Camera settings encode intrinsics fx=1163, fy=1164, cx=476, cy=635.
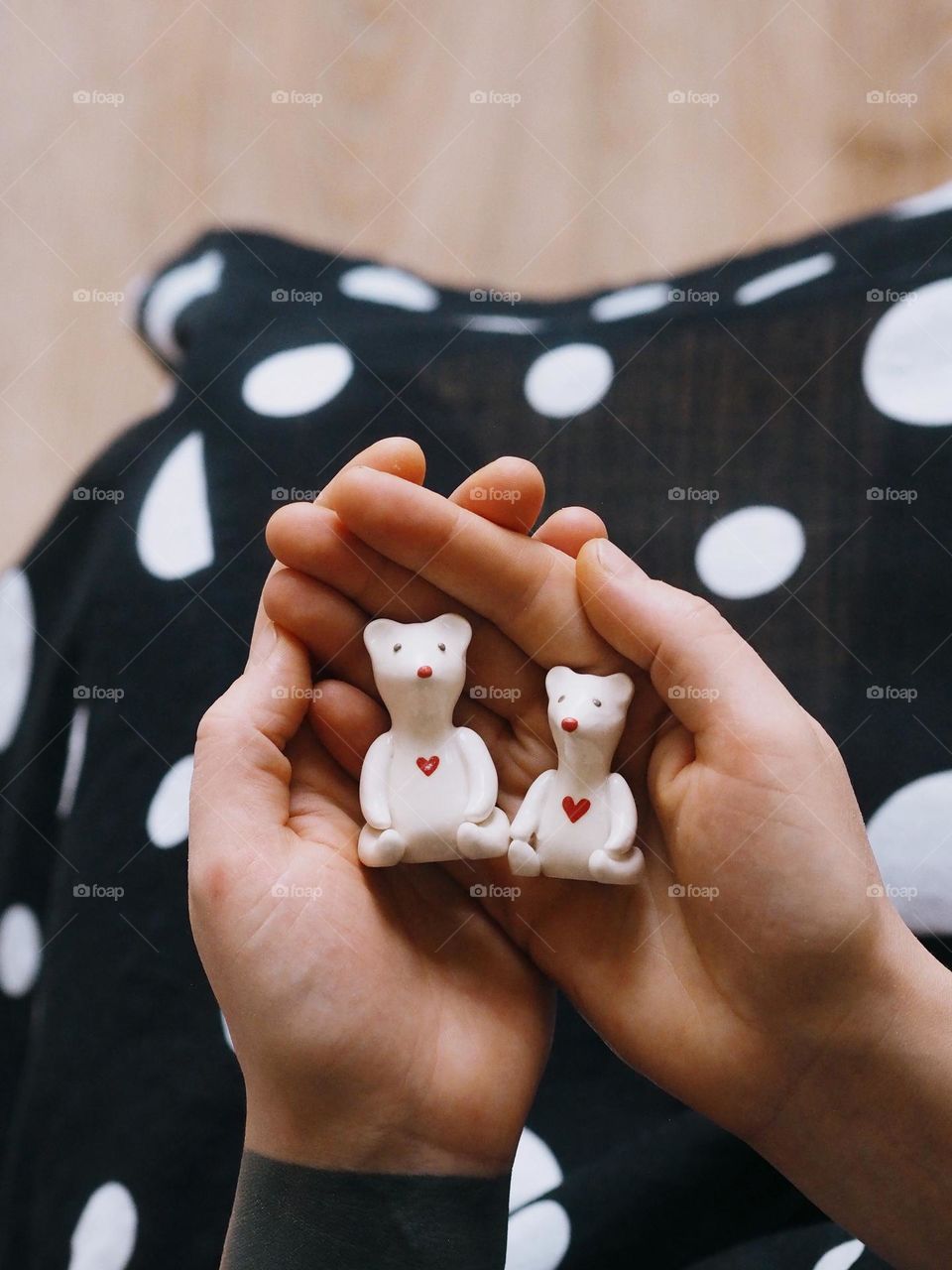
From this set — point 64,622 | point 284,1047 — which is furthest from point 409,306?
point 284,1047

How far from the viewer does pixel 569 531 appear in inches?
27.9

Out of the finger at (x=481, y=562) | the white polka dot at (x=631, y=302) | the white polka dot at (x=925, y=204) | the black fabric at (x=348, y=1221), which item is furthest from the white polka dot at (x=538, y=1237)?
the white polka dot at (x=925, y=204)

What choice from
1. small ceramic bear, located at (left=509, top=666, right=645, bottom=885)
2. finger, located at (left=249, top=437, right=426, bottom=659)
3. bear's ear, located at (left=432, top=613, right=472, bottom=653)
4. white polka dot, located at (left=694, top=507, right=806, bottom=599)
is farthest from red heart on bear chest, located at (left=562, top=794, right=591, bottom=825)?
white polka dot, located at (left=694, top=507, right=806, bottom=599)

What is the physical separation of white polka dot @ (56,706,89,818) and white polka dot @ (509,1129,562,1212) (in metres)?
0.47

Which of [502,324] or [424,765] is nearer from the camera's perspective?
[424,765]

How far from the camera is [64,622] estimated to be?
3.39 ft

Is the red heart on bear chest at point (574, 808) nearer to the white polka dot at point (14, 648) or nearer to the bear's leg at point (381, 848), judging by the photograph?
the bear's leg at point (381, 848)

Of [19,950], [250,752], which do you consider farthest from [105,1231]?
[250,752]

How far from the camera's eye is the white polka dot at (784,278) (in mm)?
1019

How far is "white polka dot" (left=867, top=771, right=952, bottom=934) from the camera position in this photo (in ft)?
2.76

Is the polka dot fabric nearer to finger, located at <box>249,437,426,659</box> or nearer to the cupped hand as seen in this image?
the cupped hand

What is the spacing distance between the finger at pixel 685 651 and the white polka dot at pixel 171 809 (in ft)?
1.40

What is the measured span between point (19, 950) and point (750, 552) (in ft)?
2.29

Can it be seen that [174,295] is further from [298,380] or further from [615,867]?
[615,867]
